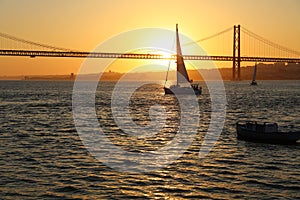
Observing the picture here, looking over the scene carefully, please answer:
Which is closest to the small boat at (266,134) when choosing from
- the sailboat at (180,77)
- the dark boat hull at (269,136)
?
the dark boat hull at (269,136)

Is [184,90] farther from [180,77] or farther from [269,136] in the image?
[269,136]

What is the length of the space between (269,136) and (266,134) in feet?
0.68

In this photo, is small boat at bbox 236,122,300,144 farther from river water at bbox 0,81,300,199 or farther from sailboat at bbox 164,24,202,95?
sailboat at bbox 164,24,202,95

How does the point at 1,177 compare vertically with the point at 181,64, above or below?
below

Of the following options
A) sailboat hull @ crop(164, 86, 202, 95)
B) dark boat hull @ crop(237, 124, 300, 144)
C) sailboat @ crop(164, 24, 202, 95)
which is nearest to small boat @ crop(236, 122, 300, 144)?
dark boat hull @ crop(237, 124, 300, 144)

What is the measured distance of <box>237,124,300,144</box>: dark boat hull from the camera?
2455 centimetres

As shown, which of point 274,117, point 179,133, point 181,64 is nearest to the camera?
point 179,133

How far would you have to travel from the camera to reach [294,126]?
35.1 meters

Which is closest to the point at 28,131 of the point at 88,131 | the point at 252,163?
the point at 88,131

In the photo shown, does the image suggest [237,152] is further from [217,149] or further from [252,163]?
[252,163]

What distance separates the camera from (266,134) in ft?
82.7

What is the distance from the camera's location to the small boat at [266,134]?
24578 millimetres

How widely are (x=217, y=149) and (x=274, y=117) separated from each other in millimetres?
20908

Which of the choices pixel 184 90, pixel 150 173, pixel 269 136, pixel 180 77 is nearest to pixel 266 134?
pixel 269 136
